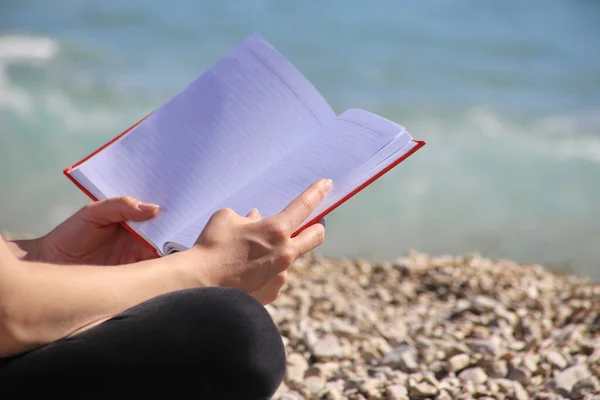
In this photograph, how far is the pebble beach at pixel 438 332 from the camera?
181cm

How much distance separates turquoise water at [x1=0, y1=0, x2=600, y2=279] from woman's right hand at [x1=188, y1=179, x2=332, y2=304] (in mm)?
2732

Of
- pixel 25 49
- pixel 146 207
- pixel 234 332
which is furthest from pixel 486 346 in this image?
pixel 25 49

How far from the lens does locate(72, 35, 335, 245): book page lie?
1332 millimetres

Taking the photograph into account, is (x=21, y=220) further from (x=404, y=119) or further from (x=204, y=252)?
(x=204, y=252)

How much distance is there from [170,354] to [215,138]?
482mm

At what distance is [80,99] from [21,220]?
200 cm

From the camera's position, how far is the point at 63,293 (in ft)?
3.19

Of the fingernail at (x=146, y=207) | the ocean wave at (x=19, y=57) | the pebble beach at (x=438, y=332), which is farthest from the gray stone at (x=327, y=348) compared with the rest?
the ocean wave at (x=19, y=57)

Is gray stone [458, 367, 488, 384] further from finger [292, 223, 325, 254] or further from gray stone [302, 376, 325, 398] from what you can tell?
finger [292, 223, 325, 254]

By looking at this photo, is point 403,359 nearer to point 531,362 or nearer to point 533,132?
point 531,362

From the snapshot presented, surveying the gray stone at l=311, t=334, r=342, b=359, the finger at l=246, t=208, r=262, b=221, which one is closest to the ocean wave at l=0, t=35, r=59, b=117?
the gray stone at l=311, t=334, r=342, b=359

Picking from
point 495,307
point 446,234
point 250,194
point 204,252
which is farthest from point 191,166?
point 446,234

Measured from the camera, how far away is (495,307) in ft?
7.93

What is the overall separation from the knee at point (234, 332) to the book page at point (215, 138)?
295 mm
